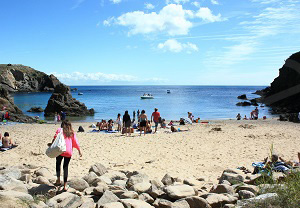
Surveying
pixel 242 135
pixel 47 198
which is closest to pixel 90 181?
pixel 47 198

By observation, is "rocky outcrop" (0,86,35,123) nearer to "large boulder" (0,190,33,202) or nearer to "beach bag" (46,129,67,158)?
"beach bag" (46,129,67,158)

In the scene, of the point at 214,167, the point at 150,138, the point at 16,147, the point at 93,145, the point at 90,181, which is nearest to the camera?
the point at 90,181

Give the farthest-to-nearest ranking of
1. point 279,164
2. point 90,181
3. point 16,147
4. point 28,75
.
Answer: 1. point 28,75
2. point 16,147
3. point 279,164
4. point 90,181

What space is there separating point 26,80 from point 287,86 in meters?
101

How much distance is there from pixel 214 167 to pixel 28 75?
12515cm

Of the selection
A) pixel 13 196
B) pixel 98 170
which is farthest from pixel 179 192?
pixel 98 170

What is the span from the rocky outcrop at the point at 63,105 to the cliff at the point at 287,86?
34706mm

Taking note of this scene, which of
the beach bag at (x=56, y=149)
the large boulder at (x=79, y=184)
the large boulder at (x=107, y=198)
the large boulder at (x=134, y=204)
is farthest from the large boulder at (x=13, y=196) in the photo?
the large boulder at (x=134, y=204)

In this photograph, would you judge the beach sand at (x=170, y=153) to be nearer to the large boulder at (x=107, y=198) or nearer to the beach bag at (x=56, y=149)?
the beach bag at (x=56, y=149)

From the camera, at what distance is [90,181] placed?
667 centimetres

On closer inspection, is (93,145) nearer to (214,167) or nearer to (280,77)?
(214,167)

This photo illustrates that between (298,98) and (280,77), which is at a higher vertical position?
(280,77)

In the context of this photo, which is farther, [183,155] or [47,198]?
[183,155]

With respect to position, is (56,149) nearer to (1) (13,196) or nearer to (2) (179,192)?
(1) (13,196)
